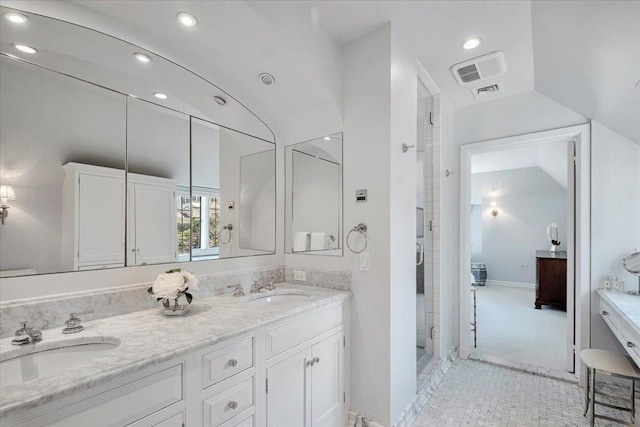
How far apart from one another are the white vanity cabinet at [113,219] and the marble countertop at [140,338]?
0.31 metres

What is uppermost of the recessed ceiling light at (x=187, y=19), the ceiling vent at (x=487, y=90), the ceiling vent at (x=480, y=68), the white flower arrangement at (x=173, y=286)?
the ceiling vent at (x=480, y=68)

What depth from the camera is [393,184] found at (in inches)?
79.4

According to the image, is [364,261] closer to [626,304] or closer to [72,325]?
[72,325]

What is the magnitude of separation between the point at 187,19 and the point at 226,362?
5.62ft

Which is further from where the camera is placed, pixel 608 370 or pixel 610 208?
pixel 610 208

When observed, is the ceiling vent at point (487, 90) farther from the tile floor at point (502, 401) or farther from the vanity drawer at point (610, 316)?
the tile floor at point (502, 401)

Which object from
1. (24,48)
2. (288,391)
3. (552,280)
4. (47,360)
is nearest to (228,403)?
(288,391)

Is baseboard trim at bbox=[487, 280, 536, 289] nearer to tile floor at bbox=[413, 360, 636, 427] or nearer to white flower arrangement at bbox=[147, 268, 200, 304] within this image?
tile floor at bbox=[413, 360, 636, 427]

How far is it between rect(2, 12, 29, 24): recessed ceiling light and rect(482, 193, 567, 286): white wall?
8263 millimetres

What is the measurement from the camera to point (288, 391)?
1.64 metres

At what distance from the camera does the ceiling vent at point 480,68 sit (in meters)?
2.44

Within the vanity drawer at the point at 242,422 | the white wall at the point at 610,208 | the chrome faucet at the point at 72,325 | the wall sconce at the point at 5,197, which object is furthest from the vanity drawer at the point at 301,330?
the white wall at the point at 610,208

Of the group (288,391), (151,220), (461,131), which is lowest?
(288,391)

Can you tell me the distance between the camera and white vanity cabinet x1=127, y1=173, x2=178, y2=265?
163 cm
